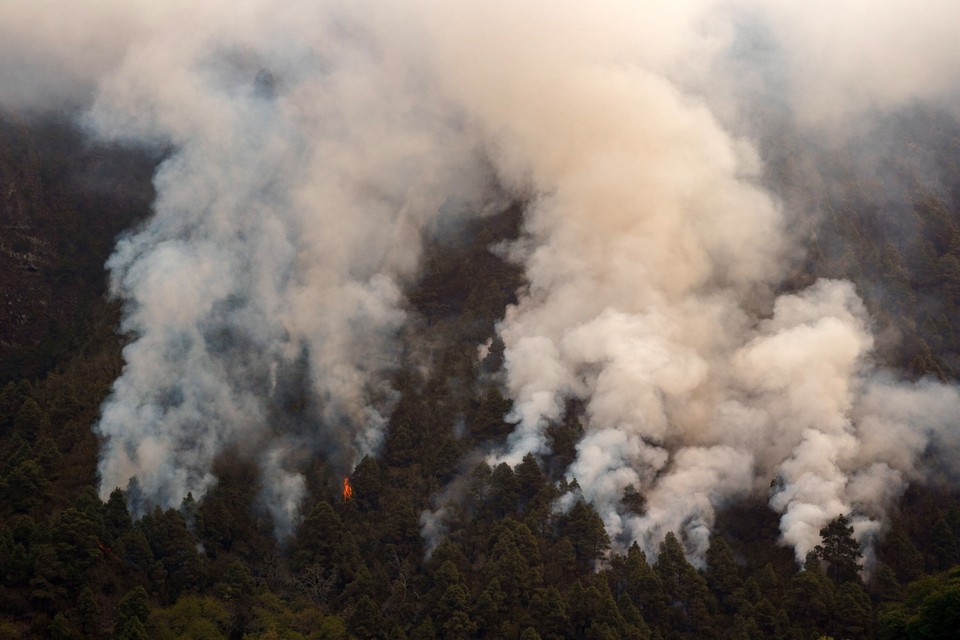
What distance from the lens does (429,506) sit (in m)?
99.8

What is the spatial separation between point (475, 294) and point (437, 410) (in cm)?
1499

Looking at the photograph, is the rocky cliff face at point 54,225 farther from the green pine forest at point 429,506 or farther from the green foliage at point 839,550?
the green foliage at point 839,550

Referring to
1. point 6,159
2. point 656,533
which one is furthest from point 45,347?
point 656,533

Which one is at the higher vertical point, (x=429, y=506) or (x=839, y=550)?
(x=429, y=506)

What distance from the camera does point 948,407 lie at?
10331 centimetres

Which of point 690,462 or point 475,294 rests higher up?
point 475,294

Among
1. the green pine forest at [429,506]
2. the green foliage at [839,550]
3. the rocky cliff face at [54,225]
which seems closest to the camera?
the green pine forest at [429,506]

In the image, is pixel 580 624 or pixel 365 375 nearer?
pixel 580 624

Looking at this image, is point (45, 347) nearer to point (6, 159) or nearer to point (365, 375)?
point (6, 159)

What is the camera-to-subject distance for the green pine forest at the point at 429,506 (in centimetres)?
8319

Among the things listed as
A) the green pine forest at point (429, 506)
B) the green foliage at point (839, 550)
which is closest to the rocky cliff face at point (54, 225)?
the green pine forest at point (429, 506)

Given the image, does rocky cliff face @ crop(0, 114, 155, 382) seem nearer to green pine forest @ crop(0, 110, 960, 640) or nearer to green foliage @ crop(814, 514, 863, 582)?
green pine forest @ crop(0, 110, 960, 640)

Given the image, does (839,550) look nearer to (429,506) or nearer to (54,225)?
(429,506)

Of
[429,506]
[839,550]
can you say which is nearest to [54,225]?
[429,506]
